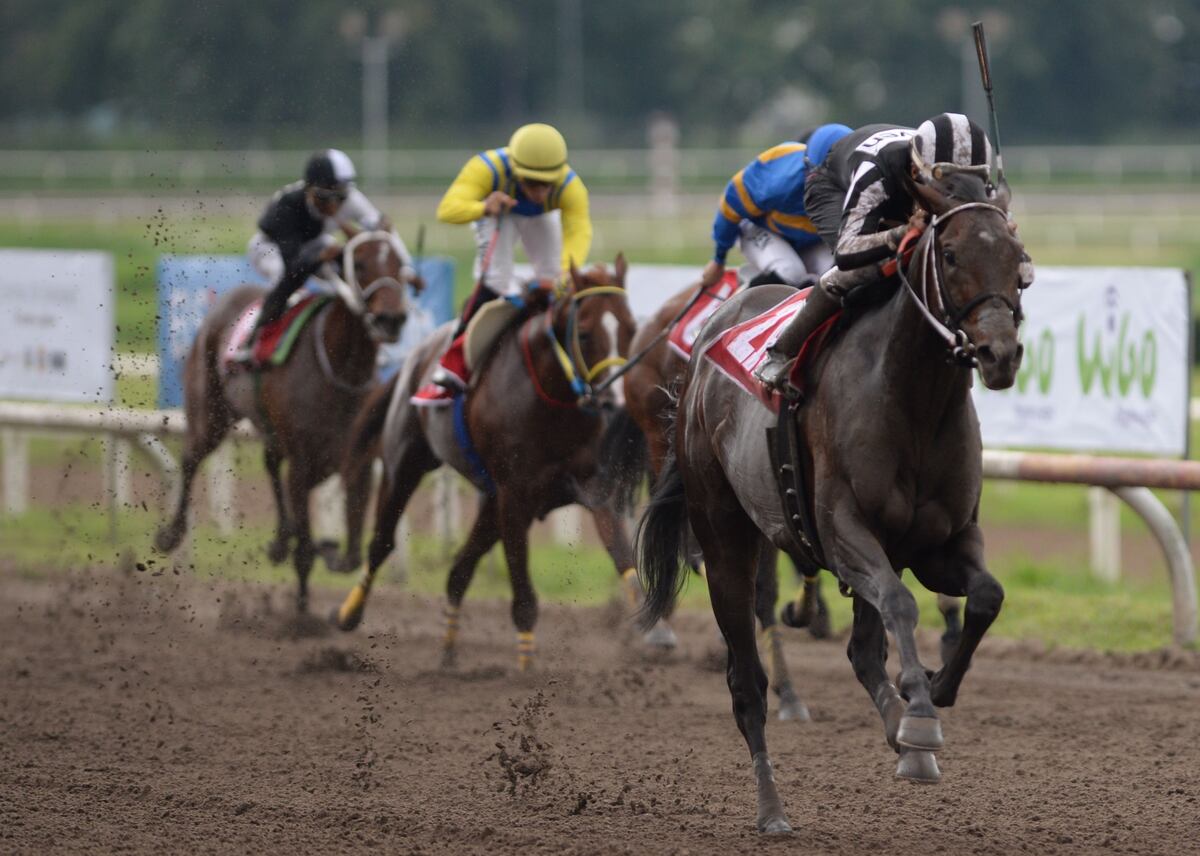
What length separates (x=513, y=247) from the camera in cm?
888

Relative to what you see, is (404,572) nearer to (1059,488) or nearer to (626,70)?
(1059,488)

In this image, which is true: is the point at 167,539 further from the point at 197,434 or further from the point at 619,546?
the point at 619,546

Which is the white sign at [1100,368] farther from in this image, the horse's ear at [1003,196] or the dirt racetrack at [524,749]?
the horse's ear at [1003,196]

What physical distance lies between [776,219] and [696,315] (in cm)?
76

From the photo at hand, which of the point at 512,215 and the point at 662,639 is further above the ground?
the point at 512,215

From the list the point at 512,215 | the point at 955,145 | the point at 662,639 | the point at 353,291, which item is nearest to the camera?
the point at 955,145

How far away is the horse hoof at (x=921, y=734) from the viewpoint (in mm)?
4590

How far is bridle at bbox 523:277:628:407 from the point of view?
8242mm

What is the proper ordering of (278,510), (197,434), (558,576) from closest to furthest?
(278,510) → (197,434) → (558,576)

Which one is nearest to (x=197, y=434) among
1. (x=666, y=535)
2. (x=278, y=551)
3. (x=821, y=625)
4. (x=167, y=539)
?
(x=167, y=539)

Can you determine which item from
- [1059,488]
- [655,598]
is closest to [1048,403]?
[655,598]

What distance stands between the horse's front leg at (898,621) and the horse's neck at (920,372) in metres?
0.35

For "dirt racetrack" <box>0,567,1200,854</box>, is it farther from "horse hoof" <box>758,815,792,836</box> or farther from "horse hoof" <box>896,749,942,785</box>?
"horse hoof" <box>896,749,942,785</box>

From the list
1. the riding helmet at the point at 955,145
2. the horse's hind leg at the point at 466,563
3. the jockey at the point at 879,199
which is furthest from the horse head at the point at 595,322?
the riding helmet at the point at 955,145
